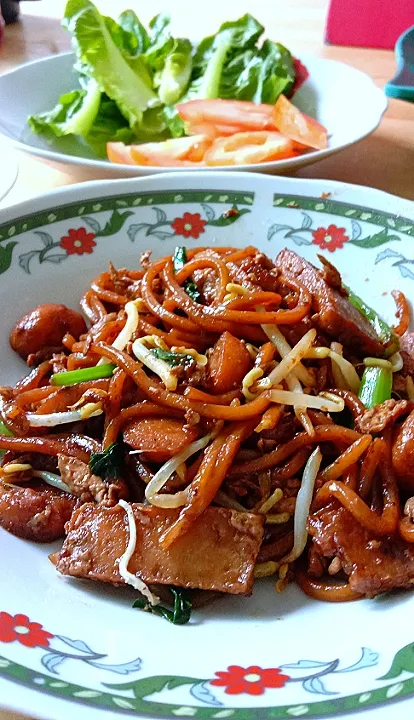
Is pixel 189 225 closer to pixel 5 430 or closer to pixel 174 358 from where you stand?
pixel 174 358

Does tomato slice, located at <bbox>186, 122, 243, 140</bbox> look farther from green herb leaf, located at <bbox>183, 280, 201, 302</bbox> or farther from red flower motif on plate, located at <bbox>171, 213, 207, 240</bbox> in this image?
green herb leaf, located at <bbox>183, 280, 201, 302</bbox>

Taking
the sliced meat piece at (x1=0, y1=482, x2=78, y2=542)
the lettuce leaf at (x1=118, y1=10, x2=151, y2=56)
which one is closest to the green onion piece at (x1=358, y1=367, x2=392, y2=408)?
the sliced meat piece at (x1=0, y1=482, x2=78, y2=542)

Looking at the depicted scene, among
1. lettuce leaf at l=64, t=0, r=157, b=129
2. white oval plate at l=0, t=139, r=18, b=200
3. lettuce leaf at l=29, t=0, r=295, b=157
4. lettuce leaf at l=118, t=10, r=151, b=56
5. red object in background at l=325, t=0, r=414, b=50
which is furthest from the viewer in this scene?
red object in background at l=325, t=0, r=414, b=50

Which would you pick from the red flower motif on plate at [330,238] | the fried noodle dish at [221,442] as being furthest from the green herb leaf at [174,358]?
the red flower motif on plate at [330,238]

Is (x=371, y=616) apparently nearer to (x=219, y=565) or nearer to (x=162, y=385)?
(x=219, y=565)

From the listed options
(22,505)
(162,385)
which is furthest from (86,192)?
(22,505)

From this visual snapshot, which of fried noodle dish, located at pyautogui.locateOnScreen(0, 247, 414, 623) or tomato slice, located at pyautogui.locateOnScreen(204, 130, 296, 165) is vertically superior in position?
tomato slice, located at pyautogui.locateOnScreen(204, 130, 296, 165)
